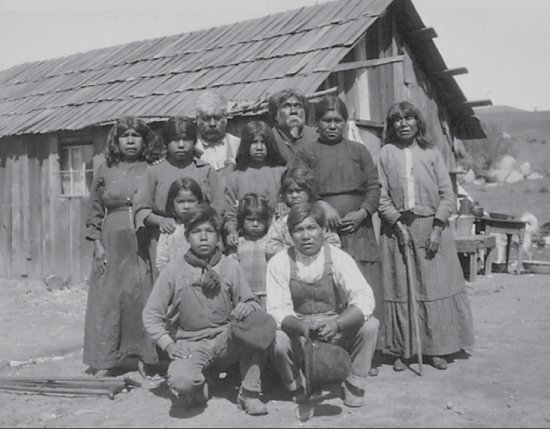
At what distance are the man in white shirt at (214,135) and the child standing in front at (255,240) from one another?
0.60 meters

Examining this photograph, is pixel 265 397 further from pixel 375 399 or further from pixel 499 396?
pixel 499 396

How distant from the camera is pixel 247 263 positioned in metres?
4.29

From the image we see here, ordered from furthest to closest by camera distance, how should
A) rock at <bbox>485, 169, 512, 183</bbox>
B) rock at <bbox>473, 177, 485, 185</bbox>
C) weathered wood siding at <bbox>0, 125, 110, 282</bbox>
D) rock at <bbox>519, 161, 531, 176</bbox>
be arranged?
rock at <bbox>519, 161, 531, 176</bbox> → rock at <bbox>485, 169, 512, 183</bbox> → rock at <bbox>473, 177, 485, 185</bbox> → weathered wood siding at <bbox>0, 125, 110, 282</bbox>

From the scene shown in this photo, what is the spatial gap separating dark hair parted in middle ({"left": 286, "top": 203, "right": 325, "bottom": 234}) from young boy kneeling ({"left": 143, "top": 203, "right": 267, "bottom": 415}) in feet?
1.50

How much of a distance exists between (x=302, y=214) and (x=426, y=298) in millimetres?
1494

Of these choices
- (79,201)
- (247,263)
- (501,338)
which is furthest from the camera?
(79,201)

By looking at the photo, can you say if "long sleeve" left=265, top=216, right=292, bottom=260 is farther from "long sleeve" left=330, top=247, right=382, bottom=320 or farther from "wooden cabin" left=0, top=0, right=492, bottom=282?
"wooden cabin" left=0, top=0, right=492, bottom=282

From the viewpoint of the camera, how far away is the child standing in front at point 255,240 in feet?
14.0

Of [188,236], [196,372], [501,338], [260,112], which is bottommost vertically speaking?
[501,338]

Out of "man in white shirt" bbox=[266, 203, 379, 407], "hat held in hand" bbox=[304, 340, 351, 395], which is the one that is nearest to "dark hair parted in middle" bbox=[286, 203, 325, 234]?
"man in white shirt" bbox=[266, 203, 379, 407]

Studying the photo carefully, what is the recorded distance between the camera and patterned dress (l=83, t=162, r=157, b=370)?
15.4 feet

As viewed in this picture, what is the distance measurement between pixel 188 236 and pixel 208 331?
2.04 ft

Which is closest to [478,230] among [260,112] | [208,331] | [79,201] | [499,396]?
[260,112]

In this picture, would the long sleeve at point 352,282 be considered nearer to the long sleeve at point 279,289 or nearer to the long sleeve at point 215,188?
the long sleeve at point 279,289
